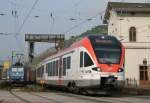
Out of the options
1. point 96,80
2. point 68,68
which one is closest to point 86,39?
point 96,80

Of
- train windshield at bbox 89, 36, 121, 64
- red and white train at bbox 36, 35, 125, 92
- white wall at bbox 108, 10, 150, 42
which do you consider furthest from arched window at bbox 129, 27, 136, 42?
train windshield at bbox 89, 36, 121, 64

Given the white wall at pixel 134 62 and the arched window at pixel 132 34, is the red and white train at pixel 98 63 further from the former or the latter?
the arched window at pixel 132 34

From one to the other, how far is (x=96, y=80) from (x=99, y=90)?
1.30 metres

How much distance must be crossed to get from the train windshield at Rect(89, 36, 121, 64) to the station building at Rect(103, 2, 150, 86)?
2994 cm

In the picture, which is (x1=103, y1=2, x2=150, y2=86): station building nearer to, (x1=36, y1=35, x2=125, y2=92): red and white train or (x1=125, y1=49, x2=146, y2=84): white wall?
(x1=125, y1=49, x2=146, y2=84): white wall

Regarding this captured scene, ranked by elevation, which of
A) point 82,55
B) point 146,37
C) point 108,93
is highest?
point 146,37

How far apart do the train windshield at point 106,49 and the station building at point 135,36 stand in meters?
29.9

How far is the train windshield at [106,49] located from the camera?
26.1 meters

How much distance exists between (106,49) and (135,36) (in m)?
32.3

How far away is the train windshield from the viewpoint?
2609 cm

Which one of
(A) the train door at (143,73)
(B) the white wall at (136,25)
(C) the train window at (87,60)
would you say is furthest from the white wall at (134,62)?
(C) the train window at (87,60)

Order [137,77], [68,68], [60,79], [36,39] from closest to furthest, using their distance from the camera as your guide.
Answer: [68,68]
[60,79]
[137,77]
[36,39]

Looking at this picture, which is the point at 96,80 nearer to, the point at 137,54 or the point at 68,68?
the point at 68,68

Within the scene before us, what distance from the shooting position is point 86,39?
1064 inches
